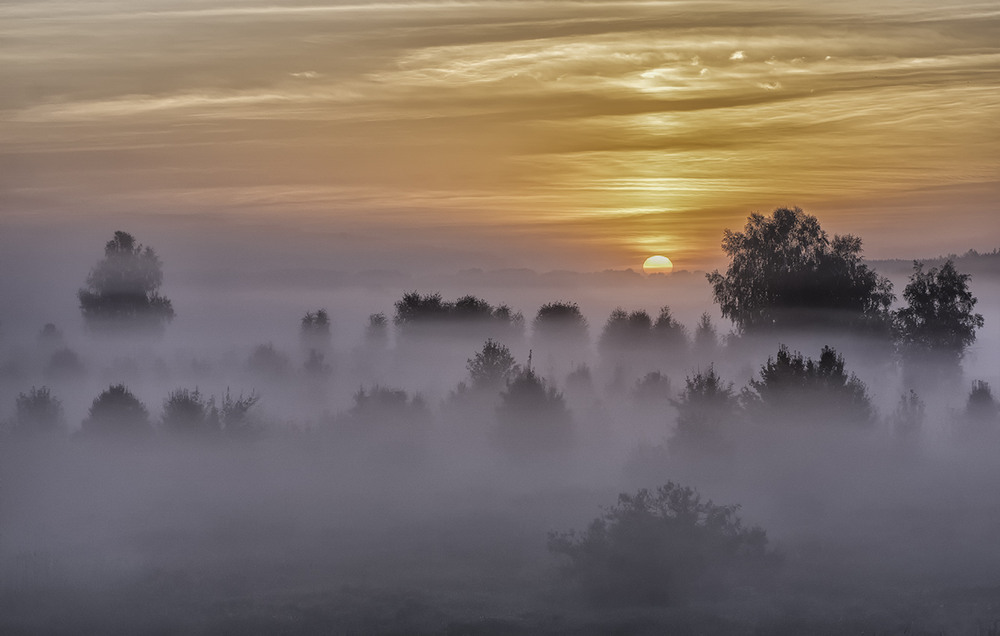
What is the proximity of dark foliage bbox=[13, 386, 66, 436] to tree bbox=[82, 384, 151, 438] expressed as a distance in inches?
245

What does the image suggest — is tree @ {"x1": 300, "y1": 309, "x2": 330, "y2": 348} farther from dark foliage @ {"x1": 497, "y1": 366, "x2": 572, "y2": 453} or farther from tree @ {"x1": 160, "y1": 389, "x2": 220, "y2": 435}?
dark foliage @ {"x1": 497, "y1": 366, "x2": 572, "y2": 453}

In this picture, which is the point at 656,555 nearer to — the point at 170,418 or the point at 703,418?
the point at 703,418

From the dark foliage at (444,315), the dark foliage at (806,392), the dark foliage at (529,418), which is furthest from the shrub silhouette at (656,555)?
the dark foliage at (444,315)

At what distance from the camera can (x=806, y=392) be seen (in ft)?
208

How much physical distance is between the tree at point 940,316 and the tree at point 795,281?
3295 mm

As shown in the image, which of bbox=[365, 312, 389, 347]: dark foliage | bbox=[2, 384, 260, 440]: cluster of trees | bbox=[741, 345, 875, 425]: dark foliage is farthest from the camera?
bbox=[365, 312, 389, 347]: dark foliage

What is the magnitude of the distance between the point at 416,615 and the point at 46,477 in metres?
32.3

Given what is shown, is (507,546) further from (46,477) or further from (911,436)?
Answer: (911,436)

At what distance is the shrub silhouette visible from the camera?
139ft

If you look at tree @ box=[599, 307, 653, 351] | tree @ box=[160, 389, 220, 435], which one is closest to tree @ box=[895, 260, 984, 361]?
tree @ box=[599, 307, 653, 351]

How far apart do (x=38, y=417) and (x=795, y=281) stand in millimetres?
61381

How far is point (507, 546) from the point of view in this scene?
50625 millimetres

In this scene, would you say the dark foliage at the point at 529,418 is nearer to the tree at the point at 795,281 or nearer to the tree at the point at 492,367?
the tree at the point at 492,367

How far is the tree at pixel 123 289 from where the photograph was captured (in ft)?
426
